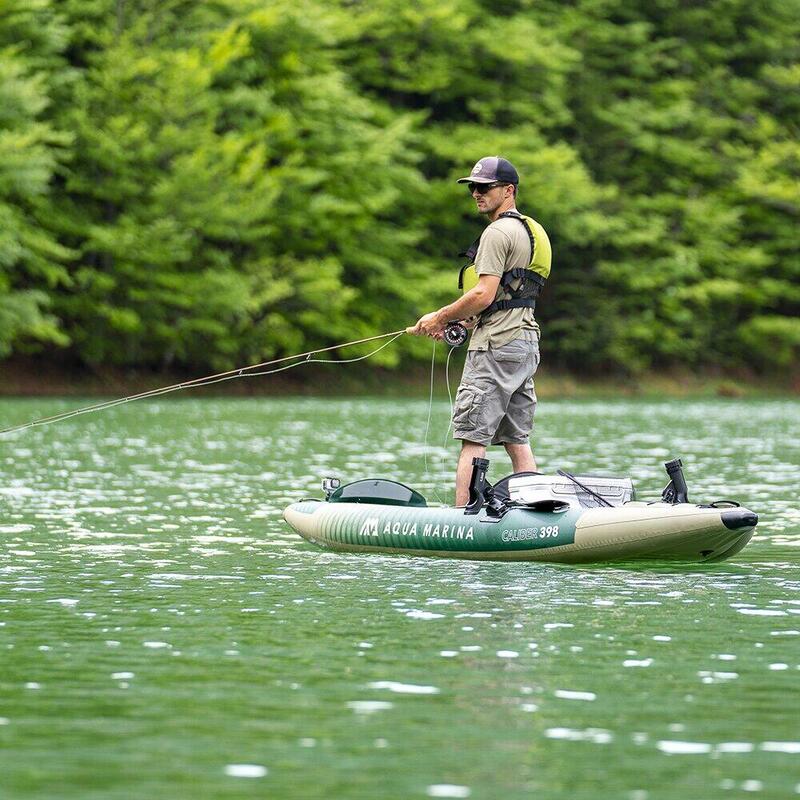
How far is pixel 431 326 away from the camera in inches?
427

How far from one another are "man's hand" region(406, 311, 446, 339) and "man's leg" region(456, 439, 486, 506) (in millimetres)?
650

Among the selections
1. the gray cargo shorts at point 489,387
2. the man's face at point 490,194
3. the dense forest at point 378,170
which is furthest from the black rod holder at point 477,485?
the dense forest at point 378,170

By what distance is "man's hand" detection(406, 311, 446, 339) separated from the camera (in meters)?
10.8

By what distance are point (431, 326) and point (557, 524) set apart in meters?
1.37

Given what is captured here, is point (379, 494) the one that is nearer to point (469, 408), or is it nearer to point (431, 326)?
point (469, 408)

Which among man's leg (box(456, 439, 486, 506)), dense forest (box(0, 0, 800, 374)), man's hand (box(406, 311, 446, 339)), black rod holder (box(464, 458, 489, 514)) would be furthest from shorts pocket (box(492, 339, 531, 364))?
dense forest (box(0, 0, 800, 374))

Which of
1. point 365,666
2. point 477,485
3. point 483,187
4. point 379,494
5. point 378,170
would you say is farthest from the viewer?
point 378,170

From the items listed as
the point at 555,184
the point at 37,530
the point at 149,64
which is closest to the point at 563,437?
the point at 37,530

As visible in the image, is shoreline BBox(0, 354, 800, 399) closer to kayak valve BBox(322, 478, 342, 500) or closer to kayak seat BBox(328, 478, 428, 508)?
kayak valve BBox(322, 478, 342, 500)

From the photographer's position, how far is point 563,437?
24.7 m

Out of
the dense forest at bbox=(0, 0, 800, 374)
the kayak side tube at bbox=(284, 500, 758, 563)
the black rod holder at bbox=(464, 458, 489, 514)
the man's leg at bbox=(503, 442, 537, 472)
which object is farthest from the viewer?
the dense forest at bbox=(0, 0, 800, 374)

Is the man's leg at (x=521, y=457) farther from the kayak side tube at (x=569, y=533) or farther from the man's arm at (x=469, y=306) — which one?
the man's arm at (x=469, y=306)

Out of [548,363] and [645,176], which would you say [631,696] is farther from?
[645,176]

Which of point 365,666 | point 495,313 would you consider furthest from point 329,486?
point 365,666
